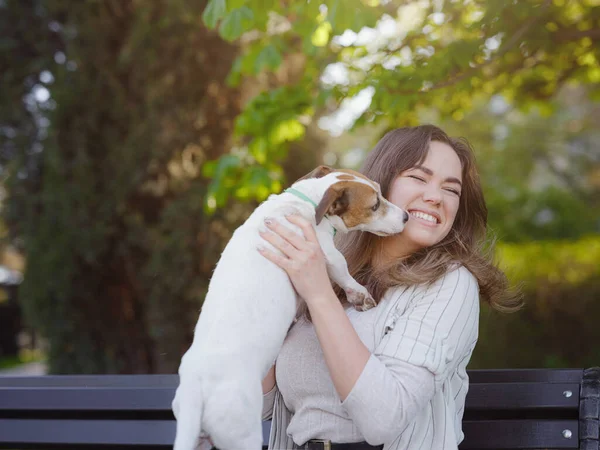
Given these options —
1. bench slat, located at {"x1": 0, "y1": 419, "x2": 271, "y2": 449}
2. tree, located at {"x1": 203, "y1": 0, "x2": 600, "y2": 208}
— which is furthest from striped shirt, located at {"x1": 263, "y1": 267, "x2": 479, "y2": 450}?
tree, located at {"x1": 203, "y1": 0, "x2": 600, "y2": 208}

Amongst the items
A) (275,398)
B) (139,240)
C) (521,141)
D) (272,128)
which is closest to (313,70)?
(272,128)

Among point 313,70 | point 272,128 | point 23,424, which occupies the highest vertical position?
point 313,70

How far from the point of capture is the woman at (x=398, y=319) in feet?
5.90

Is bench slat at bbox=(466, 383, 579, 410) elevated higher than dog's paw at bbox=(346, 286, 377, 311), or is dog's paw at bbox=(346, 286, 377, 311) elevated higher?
dog's paw at bbox=(346, 286, 377, 311)

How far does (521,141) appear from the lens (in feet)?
51.0

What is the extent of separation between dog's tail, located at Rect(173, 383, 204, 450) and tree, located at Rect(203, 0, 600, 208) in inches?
58.9

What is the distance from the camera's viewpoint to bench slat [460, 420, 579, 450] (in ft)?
7.74

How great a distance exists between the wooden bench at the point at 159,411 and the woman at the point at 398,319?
347 mm

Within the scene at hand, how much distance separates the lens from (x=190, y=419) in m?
1.66

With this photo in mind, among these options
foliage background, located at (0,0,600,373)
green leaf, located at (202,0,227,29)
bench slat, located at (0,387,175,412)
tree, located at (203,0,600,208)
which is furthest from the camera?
foliage background, located at (0,0,600,373)

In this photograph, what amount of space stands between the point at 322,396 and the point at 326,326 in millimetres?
279

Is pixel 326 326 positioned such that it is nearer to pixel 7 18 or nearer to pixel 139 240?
pixel 139 240

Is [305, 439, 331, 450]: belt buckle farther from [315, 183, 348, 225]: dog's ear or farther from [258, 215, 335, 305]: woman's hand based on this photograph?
[315, 183, 348, 225]: dog's ear

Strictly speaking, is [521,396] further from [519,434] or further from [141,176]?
[141,176]
